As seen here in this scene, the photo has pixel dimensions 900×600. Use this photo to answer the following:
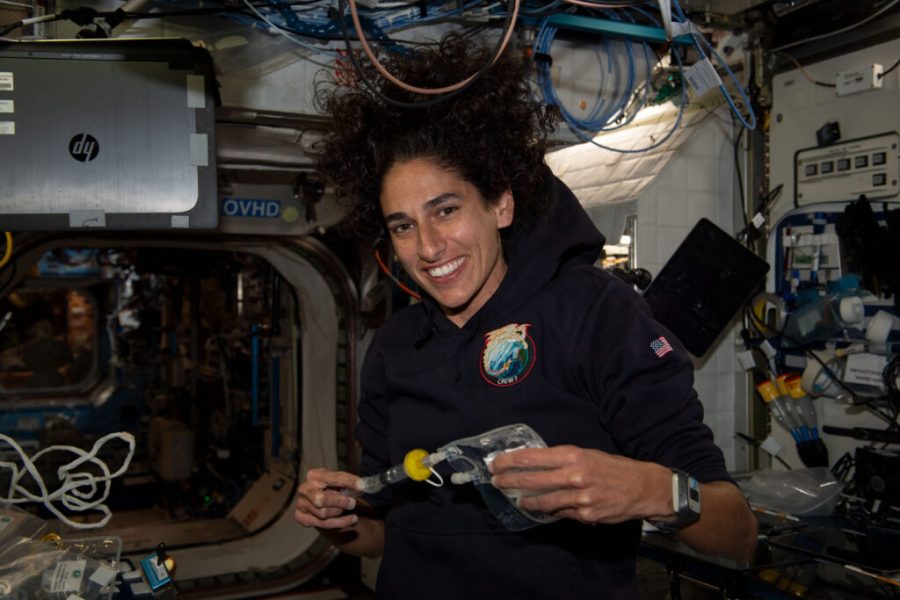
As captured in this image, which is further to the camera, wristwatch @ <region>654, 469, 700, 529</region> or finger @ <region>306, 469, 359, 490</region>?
finger @ <region>306, 469, 359, 490</region>

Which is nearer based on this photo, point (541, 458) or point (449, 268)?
point (541, 458)

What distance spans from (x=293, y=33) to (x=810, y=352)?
94.7 inches

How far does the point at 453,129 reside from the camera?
1800mm

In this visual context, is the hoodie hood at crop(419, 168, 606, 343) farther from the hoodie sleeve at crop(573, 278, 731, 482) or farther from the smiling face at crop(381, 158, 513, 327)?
the hoodie sleeve at crop(573, 278, 731, 482)

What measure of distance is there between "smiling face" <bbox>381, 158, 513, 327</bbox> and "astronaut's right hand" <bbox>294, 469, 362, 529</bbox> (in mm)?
469

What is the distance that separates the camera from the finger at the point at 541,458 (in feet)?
3.86

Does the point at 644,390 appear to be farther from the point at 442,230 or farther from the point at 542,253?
the point at 442,230

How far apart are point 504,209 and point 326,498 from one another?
80 centimetres

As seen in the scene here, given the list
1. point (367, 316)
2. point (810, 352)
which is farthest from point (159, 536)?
point (810, 352)

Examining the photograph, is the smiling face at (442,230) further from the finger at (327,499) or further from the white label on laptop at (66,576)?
the white label on laptop at (66,576)

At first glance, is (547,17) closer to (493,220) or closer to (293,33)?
(293,33)

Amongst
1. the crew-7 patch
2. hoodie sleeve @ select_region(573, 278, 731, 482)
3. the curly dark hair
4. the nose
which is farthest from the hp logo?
hoodie sleeve @ select_region(573, 278, 731, 482)

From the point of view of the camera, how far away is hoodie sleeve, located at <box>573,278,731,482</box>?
54.6 inches

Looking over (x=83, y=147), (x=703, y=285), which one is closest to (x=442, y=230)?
(x=83, y=147)
